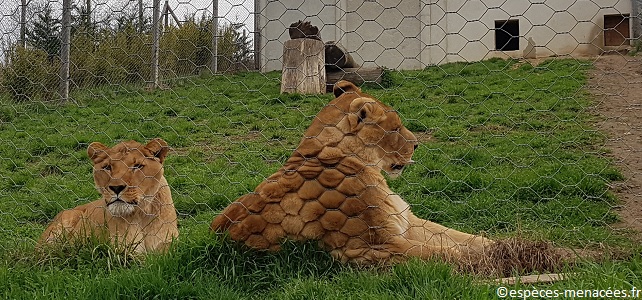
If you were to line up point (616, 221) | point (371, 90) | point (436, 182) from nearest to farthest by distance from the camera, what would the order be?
point (616, 221)
point (436, 182)
point (371, 90)

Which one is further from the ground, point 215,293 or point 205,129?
point 205,129

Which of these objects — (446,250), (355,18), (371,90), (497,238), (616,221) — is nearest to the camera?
(446,250)

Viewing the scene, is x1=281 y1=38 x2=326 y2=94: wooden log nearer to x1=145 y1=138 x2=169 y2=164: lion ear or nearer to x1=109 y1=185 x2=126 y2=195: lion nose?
x1=145 y1=138 x2=169 y2=164: lion ear

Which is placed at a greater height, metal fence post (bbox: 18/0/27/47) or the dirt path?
metal fence post (bbox: 18/0/27/47)

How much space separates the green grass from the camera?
8.04 feet

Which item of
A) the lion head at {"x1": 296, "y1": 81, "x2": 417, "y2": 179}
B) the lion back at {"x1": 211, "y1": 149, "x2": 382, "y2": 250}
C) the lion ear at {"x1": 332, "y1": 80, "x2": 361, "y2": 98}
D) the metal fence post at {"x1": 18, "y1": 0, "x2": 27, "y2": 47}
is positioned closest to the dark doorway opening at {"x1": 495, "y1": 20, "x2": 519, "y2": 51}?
the metal fence post at {"x1": 18, "y1": 0, "x2": 27, "y2": 47}

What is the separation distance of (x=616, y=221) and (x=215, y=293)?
Result: 231cm

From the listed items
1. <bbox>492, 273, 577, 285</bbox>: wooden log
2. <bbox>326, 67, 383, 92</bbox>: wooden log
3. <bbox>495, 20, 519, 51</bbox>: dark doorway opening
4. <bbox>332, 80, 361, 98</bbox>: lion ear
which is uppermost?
<bbox>495, 20, 519, 51</bbox>: dark doorway opening

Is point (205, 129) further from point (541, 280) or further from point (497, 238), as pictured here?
point (541, 280)

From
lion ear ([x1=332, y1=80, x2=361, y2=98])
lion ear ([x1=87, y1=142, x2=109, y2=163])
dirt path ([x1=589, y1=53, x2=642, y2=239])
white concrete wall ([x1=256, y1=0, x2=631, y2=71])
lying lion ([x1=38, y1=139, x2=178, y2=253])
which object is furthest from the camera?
white concrete wall ([x1=256, y1=0, x2=631, y2=71])

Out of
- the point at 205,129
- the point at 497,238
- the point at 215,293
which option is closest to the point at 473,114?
the point at 205,129

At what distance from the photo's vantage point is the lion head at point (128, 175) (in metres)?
3.14

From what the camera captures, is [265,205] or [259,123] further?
[259,123]

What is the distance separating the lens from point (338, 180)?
2.84 m
